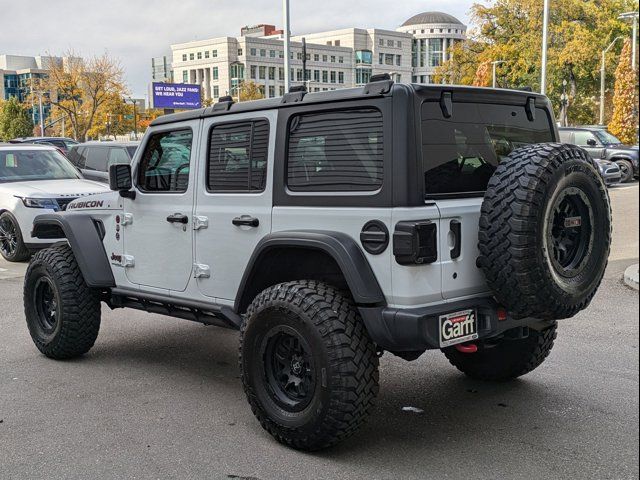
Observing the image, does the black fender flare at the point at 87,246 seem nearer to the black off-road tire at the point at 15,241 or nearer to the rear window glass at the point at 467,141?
the rear window glass at the point at 467,141

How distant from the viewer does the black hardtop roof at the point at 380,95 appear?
4.02m

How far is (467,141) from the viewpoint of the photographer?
4.30m

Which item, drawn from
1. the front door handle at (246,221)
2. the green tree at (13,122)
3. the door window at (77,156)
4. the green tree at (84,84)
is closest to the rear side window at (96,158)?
the door window at (77,156)

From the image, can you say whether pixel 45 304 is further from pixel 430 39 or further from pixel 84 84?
pixel 430 39

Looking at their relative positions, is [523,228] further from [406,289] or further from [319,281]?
[319,281]

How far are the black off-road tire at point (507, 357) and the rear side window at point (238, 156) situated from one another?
5.91 ft

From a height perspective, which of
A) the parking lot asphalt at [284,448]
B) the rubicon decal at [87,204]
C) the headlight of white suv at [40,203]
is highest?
the rubicon decal at [87,204]

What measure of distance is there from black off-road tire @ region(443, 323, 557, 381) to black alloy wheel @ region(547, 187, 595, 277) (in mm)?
1066

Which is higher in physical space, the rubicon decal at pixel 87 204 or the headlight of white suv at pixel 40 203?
the rubicon decal at pixel 87 204

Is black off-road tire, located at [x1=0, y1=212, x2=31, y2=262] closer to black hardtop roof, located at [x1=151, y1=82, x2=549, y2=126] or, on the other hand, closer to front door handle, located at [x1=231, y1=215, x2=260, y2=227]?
black hardtop roof, located at [x1=151, y1=82, x2=549, y2=126]

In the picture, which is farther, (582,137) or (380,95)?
(582,137)

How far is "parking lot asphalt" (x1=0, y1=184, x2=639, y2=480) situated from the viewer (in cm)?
399

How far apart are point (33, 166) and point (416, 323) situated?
1097 cm

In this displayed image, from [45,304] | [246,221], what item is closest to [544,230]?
[246,221]
